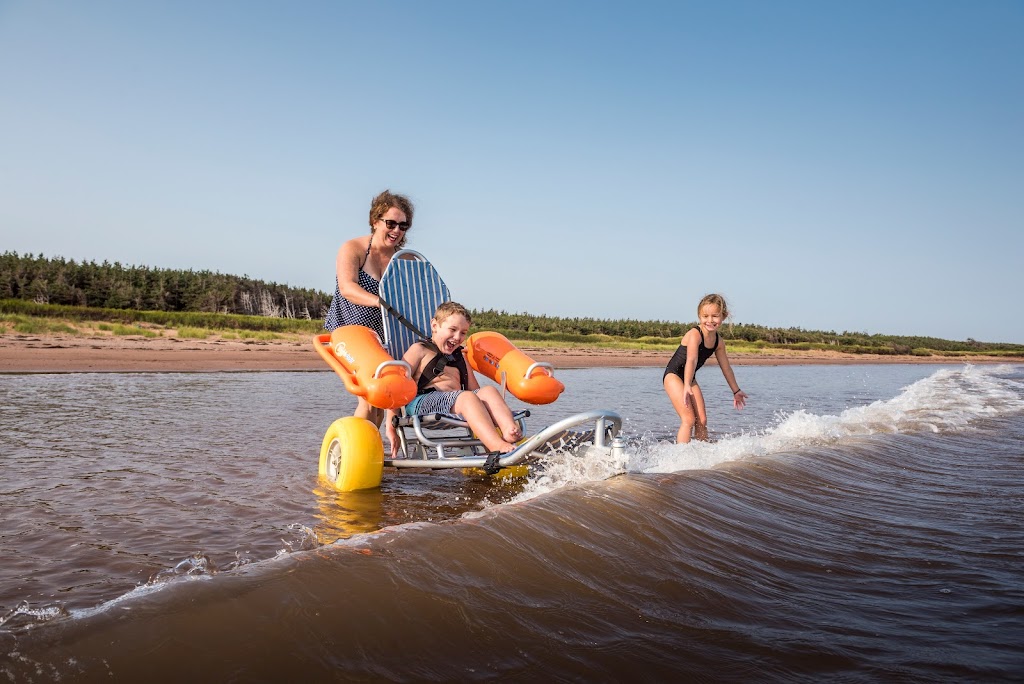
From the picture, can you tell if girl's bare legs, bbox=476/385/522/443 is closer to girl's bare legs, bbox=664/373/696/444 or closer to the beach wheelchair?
the beach wheelchair

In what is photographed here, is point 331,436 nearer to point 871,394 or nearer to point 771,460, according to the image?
point 771,460

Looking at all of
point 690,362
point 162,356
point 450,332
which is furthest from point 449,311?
point 162,356

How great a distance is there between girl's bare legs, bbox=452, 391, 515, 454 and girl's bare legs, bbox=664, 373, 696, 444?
8.62 feet

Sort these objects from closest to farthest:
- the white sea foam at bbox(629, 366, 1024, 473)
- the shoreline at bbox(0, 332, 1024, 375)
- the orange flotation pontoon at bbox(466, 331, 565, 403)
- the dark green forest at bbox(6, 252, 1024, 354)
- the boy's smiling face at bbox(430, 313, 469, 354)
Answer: the boy's smiling face at bbox(430, 313, 469, 354) → the orange flotation pontoon at bbox(466, 331, 565, 403) → the white sea foam at bbox(629, 366, 1024, 473) → the shoreline at bbox(0, 332, 1024, 375) → the dark green forest at bbox(6, 252, 1024, 354)

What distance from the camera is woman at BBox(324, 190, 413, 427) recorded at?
18.8 feet

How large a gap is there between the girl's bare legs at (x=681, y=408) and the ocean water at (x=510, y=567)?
0.50 metres

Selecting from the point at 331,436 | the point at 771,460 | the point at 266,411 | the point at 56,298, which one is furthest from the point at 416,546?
the point at 56,298

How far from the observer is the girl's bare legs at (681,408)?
6.99m

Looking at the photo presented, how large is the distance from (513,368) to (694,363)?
242 centimetres

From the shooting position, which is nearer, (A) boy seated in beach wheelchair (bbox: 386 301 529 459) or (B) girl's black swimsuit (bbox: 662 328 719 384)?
(A) boy seated in beach wheelchair (bbox: 386 301 529 459)

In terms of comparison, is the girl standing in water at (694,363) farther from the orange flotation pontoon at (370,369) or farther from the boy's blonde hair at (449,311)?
the orange flotation pontoon at (370,369)

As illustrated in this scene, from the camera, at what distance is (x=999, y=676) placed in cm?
230

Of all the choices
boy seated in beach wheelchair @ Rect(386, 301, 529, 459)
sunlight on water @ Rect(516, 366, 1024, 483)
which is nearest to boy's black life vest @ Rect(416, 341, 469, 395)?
boy seated in beach wheelchair @ Rect(386, 301, 529, 459)

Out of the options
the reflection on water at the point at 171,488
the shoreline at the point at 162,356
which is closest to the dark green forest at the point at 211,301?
the shoreline at the point at 162,356
